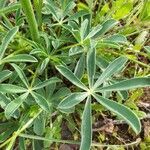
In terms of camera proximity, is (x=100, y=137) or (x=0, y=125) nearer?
(x=0, y=125)

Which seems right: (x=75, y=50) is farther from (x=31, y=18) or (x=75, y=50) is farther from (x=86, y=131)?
(x=86, y=131)

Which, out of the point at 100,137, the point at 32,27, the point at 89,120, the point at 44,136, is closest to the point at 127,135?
the point at 100,137

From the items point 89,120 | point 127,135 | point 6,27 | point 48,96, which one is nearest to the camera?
point 89,120

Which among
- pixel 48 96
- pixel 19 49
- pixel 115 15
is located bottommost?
pixel 48 96

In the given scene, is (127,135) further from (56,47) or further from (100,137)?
(56,47)

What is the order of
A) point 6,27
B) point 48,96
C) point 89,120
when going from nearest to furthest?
point 89,120 < point 48,96 < point 6,27

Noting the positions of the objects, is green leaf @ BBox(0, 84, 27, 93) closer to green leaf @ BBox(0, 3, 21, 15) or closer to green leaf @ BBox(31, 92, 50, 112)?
green leaf @ BBox(31, 92, 50, 112)
